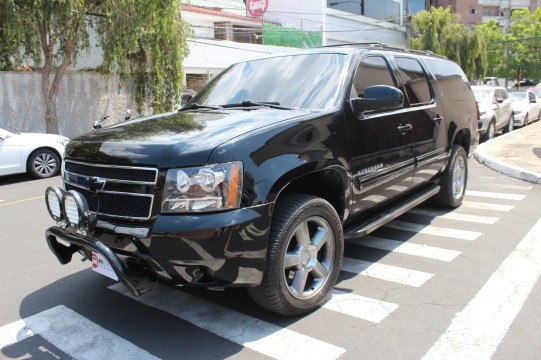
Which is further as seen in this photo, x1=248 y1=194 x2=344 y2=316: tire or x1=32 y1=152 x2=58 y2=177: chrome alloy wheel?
x1=32 y1=152 x2=58 y2=177: chrome alloy wheel

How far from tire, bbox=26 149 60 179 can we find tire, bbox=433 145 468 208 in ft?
27.2

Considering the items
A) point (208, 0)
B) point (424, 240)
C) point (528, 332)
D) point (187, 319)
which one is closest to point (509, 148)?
point (424, 240)

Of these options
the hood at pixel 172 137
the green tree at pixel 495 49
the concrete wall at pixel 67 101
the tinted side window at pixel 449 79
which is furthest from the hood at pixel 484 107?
the green tree at pixel 495 49

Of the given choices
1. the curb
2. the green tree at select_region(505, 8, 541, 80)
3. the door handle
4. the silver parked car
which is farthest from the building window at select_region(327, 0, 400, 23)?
the door handle

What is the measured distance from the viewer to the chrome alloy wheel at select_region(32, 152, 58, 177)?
33.6ft

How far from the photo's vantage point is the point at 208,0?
37.8m

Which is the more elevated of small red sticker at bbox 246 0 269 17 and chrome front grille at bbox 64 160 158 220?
small red sticker at bbox 246 0 269 17

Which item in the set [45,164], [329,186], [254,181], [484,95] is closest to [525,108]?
[484,95]

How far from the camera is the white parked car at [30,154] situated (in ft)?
32.4

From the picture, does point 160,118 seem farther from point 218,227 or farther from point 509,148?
point 509,148

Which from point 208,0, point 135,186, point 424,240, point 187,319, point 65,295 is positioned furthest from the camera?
point 208,0

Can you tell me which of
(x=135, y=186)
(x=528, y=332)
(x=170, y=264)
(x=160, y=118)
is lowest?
(x=528, y=332)

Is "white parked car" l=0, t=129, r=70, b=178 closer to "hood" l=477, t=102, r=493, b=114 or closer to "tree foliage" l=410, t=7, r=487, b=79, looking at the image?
"hood" l=477, t=102, r=493, b=114

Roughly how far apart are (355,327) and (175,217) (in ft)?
4.99
